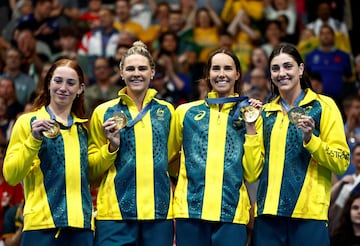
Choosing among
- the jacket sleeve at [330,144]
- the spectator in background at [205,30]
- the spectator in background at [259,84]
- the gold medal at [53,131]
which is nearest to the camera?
the gold medal at [53,131]

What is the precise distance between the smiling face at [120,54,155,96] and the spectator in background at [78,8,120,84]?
7.16 m

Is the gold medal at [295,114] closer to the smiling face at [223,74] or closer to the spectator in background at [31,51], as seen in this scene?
the smiling face at [223,74]

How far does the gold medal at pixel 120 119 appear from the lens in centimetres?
903

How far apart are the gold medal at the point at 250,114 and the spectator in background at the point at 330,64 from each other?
6757mm

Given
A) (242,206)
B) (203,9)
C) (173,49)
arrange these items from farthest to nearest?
(203,9), (173,49), (242,206)

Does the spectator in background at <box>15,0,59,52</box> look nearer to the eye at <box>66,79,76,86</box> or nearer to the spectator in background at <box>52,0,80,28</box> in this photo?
the spectator in background at <box>52,0,80,28</box>

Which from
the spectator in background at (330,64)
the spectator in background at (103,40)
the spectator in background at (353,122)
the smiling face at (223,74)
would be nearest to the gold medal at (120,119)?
the smiling face at (223,74)

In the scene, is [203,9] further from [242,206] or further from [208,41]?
[242,206]

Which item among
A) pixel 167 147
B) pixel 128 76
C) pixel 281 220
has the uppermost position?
pixel 128 76

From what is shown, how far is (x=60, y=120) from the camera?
9.18 m

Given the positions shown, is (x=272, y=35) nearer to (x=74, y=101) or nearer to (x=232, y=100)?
(x=232, y=100)

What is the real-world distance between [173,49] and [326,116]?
7.16 meters

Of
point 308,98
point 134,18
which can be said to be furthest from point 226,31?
point 308,98

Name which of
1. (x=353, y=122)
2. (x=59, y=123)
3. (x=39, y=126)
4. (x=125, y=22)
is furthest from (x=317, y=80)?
(x=39, y=126)
